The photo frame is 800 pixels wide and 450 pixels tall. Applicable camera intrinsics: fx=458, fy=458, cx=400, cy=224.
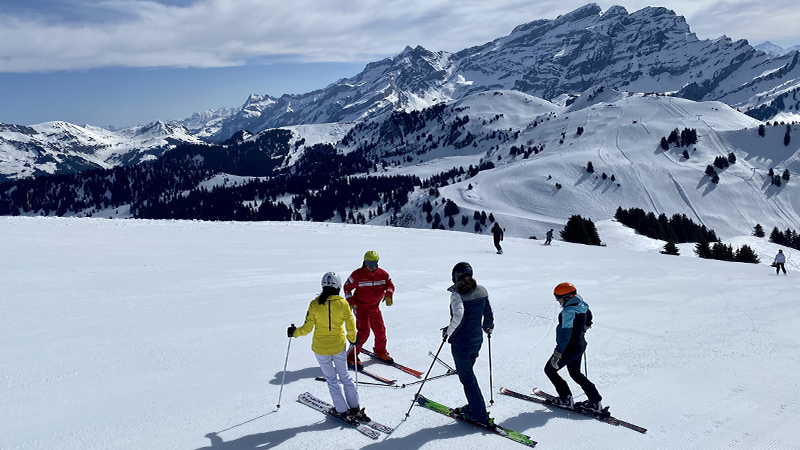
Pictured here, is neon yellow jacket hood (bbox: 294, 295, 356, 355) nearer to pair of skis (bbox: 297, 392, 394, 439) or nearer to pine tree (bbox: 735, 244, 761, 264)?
pair of skis (bbox: 297, 392, 394, 439)

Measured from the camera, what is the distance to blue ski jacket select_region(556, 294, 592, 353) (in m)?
7.18

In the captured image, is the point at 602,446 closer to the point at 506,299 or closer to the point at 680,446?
Answer: the point at 680,446

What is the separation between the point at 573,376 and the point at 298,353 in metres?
5.60

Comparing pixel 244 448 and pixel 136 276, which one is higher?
pixel 136 276

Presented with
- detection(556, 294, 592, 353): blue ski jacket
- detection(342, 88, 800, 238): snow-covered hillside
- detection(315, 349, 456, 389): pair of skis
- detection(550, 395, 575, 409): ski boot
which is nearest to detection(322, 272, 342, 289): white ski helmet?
detection(315, 349, 456, 389): pair of skis

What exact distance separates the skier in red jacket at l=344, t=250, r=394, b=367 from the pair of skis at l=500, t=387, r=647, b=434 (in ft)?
8.78

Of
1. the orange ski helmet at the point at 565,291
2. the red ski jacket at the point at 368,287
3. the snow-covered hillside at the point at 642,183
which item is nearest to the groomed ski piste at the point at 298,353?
the red ski jacket at the point at 368,287

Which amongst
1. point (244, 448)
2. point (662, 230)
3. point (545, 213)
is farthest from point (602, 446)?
point (545, 213)

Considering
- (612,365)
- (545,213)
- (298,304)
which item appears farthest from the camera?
(545,213)

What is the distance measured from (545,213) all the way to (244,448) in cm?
10926

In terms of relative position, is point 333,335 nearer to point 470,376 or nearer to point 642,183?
point 470,376

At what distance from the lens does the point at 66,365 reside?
8641 millimetres

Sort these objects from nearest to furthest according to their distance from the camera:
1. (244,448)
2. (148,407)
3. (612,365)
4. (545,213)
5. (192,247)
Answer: (244,448) < (148,407) < (612,365) < (192,247) < (545,213)

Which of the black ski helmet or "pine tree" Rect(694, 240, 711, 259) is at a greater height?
the black ski helmet
